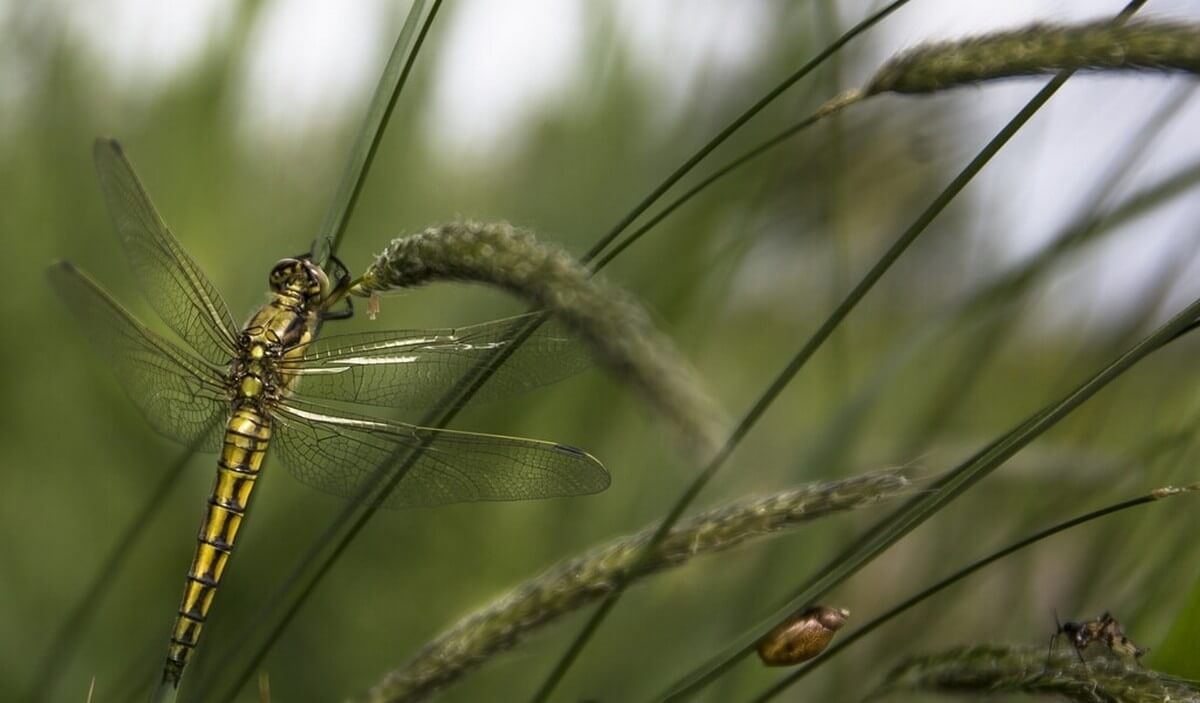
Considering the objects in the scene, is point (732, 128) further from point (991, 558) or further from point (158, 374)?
point (158, 374)

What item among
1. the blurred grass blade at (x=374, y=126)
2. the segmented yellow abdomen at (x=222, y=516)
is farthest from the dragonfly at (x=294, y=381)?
the blurred grass blade at (x=374, y=126)

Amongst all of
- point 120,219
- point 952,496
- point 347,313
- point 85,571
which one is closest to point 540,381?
point 347,313

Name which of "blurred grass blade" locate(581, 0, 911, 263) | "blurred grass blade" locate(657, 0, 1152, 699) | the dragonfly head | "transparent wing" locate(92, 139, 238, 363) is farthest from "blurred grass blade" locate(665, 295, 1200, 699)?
"transparent wing" locate(92, 139, 238, 363)

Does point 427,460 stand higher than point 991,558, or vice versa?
point 427,460

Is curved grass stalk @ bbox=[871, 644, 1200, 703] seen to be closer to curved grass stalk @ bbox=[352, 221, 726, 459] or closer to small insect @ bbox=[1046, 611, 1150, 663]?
small insect @ bbox=[1046, 611, 1150, 663]

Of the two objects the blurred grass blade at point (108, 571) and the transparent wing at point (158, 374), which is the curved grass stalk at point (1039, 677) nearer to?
Result: the blurred grass blade at point (108, 571)

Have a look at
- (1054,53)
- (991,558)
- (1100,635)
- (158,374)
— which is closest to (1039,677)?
(991,558)
